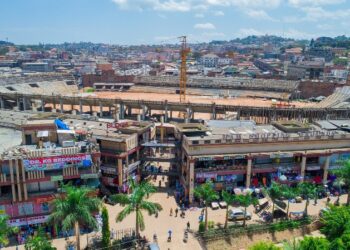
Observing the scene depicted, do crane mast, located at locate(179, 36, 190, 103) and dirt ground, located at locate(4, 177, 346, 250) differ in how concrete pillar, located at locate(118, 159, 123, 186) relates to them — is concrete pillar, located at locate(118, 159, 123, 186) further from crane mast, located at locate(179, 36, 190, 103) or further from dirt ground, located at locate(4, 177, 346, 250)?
crane mast, located at locate(179, 36, 190, 103)

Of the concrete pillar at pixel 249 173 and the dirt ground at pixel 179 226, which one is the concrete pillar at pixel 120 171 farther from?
the concrete pillar at pixel 249 173

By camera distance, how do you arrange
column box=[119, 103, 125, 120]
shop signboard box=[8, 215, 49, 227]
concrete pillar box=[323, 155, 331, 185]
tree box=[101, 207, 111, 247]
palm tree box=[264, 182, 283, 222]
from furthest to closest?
column box=[119, 103, 125, 120]
concrete pillar box=[323, 155, 331, 185]
palm tree box=[264, 182, 283, 222]
shop signboard box=[8, 215, 49, 227]
tree box=[101, 207, 111, 247]

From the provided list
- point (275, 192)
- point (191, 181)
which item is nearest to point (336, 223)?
point (275, 192)

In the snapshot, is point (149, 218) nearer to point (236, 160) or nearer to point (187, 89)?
point (236, 160)

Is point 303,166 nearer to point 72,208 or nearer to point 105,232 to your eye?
point 105,232

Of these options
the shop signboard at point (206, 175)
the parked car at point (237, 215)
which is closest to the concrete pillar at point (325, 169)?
the parked car at point (237, 215)

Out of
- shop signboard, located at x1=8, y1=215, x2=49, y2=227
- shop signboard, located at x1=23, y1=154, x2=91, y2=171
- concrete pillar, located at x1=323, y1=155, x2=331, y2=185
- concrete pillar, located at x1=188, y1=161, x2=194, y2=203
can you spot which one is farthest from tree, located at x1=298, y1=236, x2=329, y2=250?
shop signboard, located at x1=8, y1=215, x2=49, y2=227

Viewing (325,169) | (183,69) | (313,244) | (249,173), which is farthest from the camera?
(183,69)
